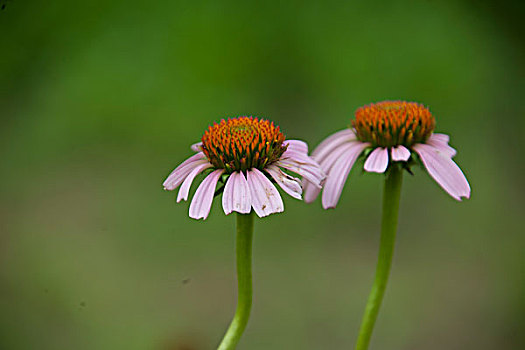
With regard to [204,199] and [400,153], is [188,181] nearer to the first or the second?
[204,199]

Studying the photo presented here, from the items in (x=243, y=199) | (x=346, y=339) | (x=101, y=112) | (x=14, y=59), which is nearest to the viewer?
(x=243, y=199)

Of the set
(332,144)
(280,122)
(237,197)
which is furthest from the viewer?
(280,122)

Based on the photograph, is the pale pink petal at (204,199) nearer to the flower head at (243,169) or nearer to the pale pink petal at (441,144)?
the flower head at (243,169)

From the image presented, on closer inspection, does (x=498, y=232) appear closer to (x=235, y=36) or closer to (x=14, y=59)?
(x=235, y=36)

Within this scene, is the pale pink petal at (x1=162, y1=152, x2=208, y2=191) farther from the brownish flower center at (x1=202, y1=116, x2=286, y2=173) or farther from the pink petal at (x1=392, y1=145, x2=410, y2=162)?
the pink petal at (x1=392, y1=145, x2=410, y2=162)

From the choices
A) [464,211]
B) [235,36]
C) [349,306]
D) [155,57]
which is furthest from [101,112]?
[464,211]

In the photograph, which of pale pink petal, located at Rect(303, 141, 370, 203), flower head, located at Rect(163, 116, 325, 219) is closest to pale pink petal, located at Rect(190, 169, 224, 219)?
flower head, located at Rect(163, 116, 325, 219)

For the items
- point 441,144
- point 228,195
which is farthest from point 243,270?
point 441,144
